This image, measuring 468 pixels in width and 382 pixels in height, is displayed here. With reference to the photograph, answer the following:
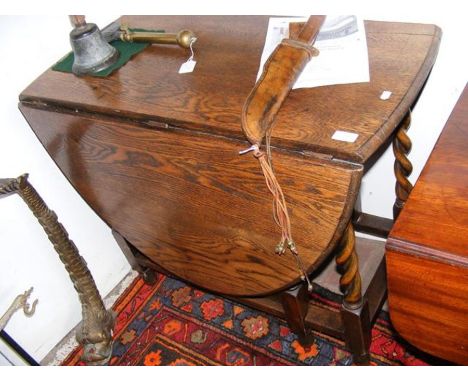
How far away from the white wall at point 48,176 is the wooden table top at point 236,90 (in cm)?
10

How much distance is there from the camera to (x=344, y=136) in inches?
33.0

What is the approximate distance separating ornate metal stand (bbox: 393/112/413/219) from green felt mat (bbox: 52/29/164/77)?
30.5 inches

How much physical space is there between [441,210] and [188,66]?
0.71 meters

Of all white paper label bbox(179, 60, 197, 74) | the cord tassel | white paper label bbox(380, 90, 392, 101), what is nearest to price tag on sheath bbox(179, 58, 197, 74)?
white paper label bbox(179, 60, 197, 74)

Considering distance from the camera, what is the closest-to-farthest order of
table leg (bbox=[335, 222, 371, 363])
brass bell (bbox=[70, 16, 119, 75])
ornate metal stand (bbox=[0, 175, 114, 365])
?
table leg (bbox=[335, 222, 371, 363]), brass bell (bbox=[70, 16, 119, 75]), ornate metal stand (bbox=[0, 175, 114, 365])

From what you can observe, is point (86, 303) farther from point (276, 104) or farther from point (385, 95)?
point (385, 95)

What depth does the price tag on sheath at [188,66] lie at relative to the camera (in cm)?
117

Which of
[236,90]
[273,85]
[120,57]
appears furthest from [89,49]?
[273,85]

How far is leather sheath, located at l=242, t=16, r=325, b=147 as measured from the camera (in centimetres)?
89

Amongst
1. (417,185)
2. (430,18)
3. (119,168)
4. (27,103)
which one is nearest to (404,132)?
(430,18)

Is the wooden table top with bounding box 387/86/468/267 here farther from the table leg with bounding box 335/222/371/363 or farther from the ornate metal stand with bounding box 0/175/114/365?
the ornate metal stand with bounding box 0/175/114/365

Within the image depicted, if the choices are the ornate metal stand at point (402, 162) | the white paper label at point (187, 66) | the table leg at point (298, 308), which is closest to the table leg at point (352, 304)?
the table leg at point (298, 308)

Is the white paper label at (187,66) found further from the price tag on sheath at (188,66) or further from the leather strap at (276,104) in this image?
the leather strap at (276,104)

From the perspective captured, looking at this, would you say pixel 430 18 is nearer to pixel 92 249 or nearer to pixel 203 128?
pixel 203 128
